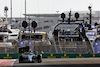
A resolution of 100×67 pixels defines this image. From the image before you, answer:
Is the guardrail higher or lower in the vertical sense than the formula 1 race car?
lower

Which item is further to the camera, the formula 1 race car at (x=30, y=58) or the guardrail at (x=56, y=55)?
the guardrail at (x=56, y=55)

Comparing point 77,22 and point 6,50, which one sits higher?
point 77,22

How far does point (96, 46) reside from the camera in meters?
33.9

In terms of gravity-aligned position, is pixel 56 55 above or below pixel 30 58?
below

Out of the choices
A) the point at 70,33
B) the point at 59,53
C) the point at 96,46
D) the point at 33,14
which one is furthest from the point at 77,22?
the point at 33,14

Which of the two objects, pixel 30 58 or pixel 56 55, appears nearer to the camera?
pixel 30 58

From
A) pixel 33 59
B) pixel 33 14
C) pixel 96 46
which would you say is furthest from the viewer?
pixel 33 14

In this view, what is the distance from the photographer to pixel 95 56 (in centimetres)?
3184

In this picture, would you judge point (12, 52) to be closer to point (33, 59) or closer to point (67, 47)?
point (67, 47)

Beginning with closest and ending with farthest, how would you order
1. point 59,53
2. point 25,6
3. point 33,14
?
point 59,53 < point 25,6 < point 33,14

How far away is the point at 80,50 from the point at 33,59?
11040mm

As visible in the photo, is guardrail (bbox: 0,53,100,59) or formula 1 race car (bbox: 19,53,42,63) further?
guardrail (bbox: 0,53,100,59)

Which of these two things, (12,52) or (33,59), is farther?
(12,52)

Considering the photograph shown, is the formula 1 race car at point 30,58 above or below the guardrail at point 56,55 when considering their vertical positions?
above
